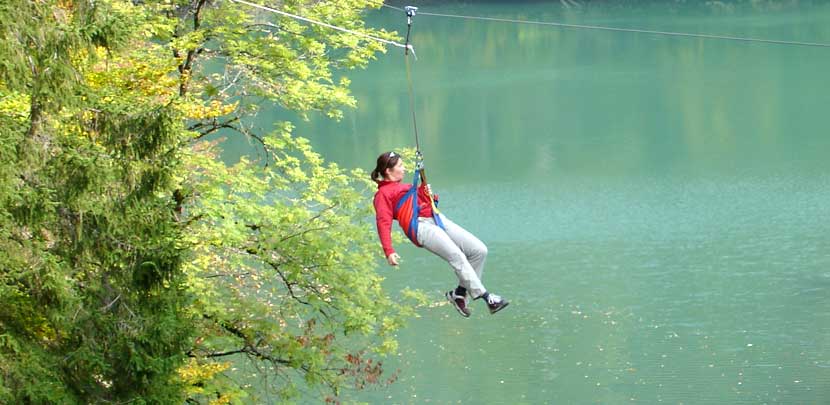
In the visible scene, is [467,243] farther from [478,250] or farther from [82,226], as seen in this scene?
[82,226]

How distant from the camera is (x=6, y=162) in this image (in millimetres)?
6855

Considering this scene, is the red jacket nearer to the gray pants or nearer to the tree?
the gray pants

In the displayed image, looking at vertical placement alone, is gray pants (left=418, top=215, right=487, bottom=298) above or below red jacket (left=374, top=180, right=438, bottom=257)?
below

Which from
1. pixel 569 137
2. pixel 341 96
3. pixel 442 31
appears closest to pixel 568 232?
pixel 569 137

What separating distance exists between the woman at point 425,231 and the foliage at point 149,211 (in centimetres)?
203

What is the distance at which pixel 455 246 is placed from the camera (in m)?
6.69

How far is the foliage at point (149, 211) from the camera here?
7.38 metres

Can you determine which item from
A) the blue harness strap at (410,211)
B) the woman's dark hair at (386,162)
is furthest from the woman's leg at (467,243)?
the woman's dark hair at (386,162)

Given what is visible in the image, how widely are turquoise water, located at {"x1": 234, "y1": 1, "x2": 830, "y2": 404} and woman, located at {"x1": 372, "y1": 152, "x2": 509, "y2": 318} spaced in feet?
29.6

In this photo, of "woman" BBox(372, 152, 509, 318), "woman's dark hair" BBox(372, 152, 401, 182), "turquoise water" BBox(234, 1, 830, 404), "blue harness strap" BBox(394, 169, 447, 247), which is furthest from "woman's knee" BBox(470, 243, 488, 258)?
"turquoise water" BBox(234, 1, 830, 404)

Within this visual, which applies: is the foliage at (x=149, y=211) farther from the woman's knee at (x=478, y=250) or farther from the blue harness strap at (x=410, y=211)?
the woman's knee at (x=478, y=250)

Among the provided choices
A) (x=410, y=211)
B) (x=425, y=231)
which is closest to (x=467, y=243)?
(x=425, y=231)

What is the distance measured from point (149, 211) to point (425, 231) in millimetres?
2658

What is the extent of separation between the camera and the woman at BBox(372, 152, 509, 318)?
21.7 feet
